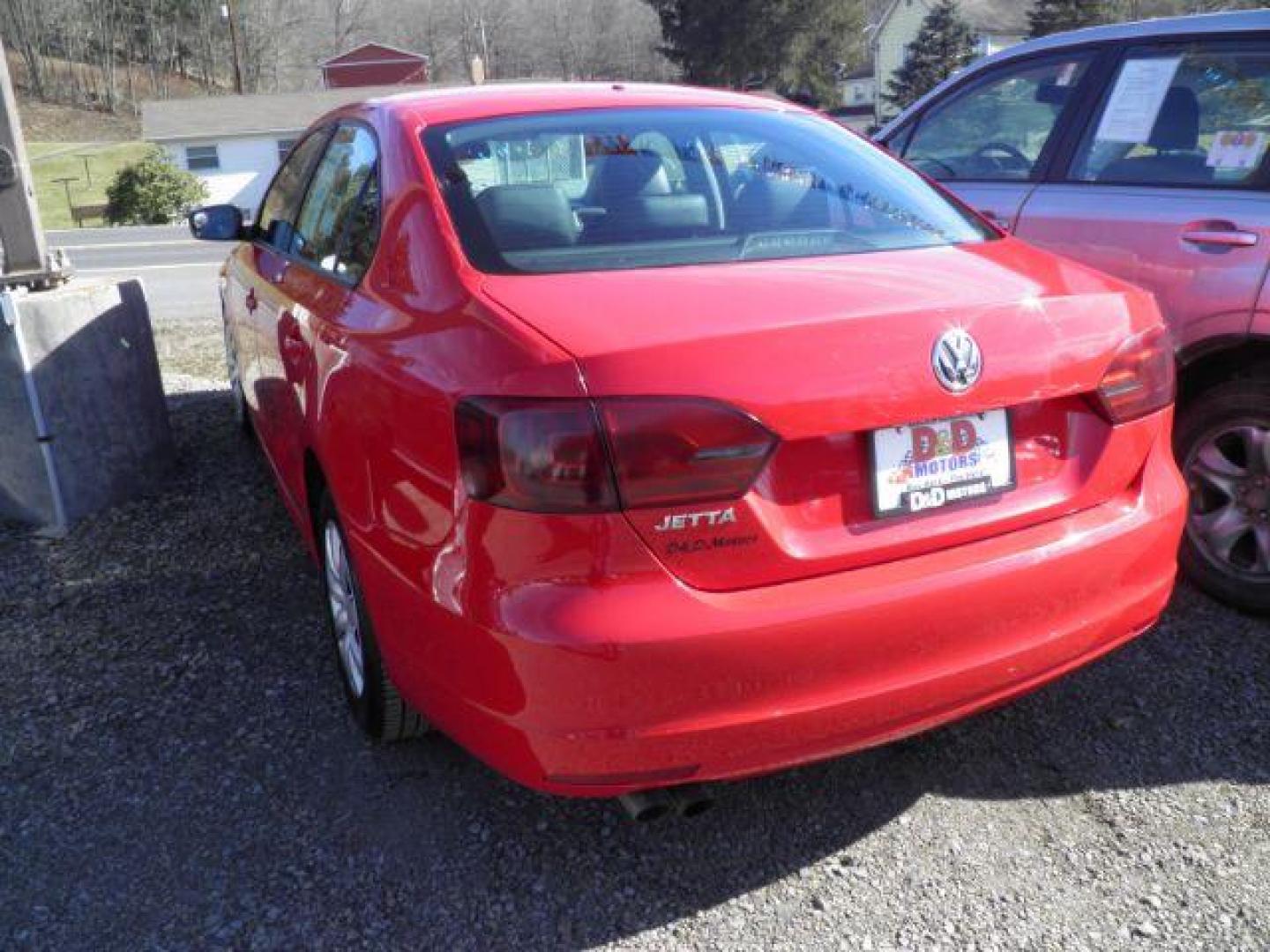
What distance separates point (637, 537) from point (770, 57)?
56533mm

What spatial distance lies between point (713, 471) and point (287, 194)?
117 inches

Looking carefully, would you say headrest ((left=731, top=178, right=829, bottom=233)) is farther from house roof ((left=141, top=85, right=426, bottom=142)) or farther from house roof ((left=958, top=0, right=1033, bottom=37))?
house roof ((left=958, top=0, right=1033, bottom=37))

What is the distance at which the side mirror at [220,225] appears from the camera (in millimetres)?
4551

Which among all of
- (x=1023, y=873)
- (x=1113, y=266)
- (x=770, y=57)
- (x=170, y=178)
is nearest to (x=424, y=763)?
(x=1023, y=873)

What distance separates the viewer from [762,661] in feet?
6.75

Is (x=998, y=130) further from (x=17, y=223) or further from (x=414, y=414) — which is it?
(x=17, y=223)

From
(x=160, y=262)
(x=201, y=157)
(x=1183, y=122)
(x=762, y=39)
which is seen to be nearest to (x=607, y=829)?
(x=1183, y=122)

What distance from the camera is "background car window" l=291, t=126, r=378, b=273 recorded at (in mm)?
3162

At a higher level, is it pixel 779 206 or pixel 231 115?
pixel 231 115

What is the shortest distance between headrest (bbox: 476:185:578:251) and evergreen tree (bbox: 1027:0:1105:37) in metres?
52.8

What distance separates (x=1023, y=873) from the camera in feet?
8.15

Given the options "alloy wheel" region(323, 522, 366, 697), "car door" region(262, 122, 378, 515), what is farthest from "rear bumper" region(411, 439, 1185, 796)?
"car door" region(262, 122, 378, 515)

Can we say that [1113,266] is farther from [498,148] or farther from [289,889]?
[289,889]

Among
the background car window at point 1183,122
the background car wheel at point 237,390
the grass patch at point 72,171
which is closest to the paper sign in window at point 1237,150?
the background car window at point 1183,122
